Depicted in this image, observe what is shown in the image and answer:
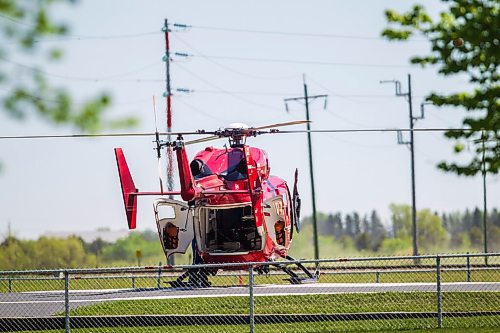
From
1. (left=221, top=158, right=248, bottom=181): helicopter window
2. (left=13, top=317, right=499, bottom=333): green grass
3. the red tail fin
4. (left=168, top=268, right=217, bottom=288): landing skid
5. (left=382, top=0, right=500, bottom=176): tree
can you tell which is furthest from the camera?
(left=221, top=158, right=248, bottom=181): helicopter window

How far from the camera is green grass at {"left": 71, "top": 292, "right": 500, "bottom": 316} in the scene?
23922 mm

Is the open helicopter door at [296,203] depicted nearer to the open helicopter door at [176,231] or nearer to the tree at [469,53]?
the open helicopter door at [176,231]

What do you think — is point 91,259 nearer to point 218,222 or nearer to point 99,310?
point 218,222

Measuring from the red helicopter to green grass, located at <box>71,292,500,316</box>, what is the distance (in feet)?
11.1

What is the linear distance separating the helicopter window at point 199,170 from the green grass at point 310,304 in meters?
4.29

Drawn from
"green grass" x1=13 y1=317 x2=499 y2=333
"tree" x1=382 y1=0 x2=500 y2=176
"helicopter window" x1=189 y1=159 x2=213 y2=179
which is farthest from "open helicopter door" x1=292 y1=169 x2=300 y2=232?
"tree" x1=382 y1=0 x2=500 y2=176

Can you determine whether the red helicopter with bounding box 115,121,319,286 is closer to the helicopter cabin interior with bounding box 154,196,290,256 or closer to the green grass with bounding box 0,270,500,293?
the helicopter cabin interior with bounding box 154,196,290,256

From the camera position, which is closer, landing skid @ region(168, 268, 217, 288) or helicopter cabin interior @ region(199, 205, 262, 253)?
landing skid @ region(168, 268, 217, 288)

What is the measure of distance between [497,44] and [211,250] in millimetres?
19275

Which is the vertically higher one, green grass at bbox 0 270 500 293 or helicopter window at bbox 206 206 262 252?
helicopter window at bbox 206 206 262 252

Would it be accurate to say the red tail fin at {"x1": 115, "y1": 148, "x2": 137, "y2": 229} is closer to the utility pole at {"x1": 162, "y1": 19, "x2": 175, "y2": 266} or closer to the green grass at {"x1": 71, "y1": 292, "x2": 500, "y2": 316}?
the green grass at {"x1": 71, "y1": 292, "x2": 500, "y2": 316}

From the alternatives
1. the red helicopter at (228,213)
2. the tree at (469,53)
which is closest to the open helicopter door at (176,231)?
the red helicopter at (228,213)

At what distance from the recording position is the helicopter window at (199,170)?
30391 millimetres

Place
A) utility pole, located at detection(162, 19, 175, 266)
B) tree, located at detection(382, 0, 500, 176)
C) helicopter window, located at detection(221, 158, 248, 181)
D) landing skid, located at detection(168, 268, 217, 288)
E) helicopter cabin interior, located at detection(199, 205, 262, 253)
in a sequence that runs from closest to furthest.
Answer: tree, located at detection(382, 0, 500, 176), landing skid, located at detection(168, 268, 217, 288), helicopter window, located at detection(221, 158, 248, 181), helicopter cabin interior, located at detection(199, 205, 262, 253), utility pole, located at detection(162, 19, 175, 266)
